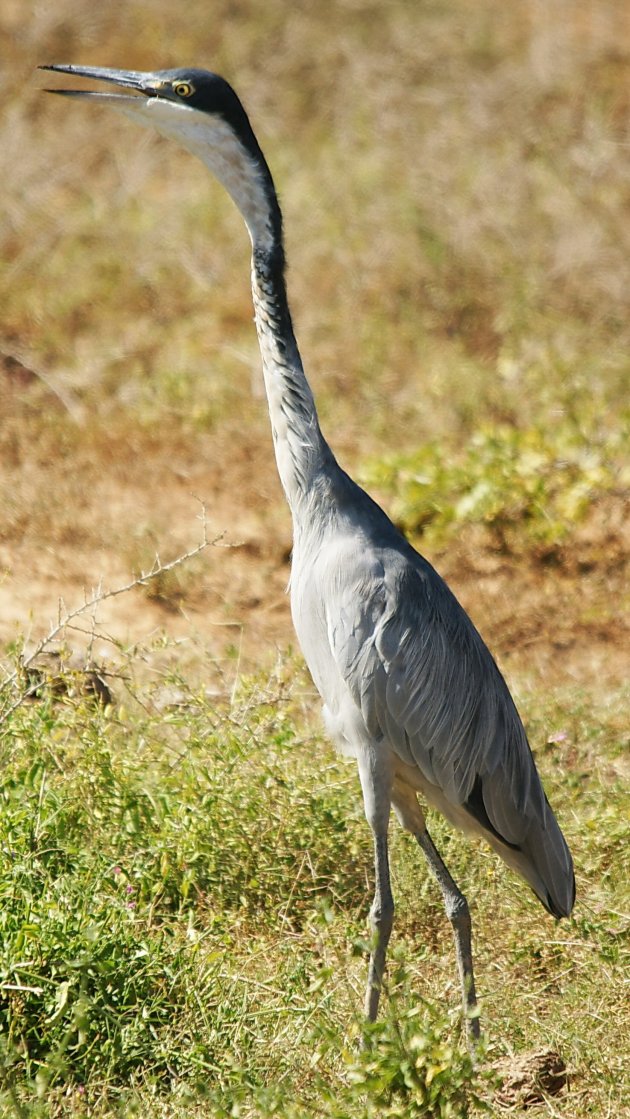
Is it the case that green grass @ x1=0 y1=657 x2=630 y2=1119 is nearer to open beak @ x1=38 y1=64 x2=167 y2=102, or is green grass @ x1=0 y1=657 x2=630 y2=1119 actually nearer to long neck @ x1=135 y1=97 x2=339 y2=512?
long neck @ x1=135 y1=97 x2=339 y2=512

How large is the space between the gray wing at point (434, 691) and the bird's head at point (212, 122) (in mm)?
1097

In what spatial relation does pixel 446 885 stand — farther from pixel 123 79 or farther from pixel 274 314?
pixel 123 79

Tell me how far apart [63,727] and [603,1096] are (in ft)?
6.81

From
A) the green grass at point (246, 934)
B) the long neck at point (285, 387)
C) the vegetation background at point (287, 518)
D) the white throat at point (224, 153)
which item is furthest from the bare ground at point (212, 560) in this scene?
the white throat at point (224, 153)

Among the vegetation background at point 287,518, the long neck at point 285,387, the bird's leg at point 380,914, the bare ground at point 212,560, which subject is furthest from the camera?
the bare ground at point 212,560

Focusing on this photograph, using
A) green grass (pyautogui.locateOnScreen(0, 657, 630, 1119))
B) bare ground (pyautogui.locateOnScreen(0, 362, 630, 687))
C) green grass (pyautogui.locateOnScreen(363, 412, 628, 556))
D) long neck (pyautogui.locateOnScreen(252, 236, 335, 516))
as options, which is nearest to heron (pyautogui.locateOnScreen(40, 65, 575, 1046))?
long neck (pyautogui.locateOnScreen(252, 236, 335, 516))

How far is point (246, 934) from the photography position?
4.19 meters

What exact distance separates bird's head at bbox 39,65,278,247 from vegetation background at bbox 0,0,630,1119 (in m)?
1.49

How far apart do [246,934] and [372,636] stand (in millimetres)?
1097

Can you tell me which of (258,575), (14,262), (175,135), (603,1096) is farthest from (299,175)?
(603,1096)

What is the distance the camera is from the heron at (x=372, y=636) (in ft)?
12.5

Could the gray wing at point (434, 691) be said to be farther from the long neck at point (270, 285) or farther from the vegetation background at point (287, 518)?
the vegetation background at point (287, 518)

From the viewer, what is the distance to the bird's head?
153 inches

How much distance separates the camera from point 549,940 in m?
4.19
